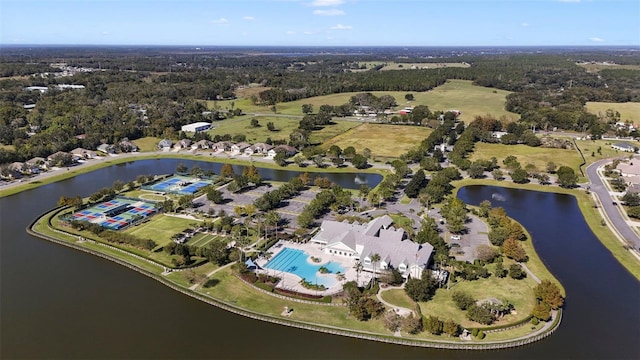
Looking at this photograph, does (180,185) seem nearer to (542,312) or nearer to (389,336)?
(389,336)

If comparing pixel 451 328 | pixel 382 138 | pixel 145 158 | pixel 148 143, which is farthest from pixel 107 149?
pixel 451 328

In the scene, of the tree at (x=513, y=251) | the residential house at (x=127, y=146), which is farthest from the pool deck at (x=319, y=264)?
the residential house at (x=127, y=146)

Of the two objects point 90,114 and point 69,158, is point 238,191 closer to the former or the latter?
point 69,158

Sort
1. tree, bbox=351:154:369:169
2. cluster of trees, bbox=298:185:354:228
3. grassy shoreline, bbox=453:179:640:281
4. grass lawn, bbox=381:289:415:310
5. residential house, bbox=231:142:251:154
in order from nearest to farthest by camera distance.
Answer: grass lawn, bbox=381:289:415:310 → grassy shoreline, bbox=453:179:640:281 → cluster of trees, bbox=298:185:354:228 → tree, bbox=351:154:369:169 → residential house, bbox=231:142:251:154

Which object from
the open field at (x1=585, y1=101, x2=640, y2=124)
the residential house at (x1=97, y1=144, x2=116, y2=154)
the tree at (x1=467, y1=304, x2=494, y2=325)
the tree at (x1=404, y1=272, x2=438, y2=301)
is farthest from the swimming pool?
the open field at (x1=585, y1=101, x2=640, y2=124)

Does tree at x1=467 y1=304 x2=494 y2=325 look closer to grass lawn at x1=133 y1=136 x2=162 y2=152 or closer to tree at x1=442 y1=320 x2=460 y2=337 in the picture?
tree at x1=442 y1=320 x2=460 y2=337

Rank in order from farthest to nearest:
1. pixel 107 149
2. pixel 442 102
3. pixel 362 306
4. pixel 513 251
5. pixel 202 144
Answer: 1. pixel 442 102
2. pixel 202 144
3. pixel 107 149
4. pixel 513 251
5. pixel 362 306

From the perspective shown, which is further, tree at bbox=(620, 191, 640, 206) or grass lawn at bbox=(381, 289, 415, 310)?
tree at bbox=(620, 191, 640, 206)
